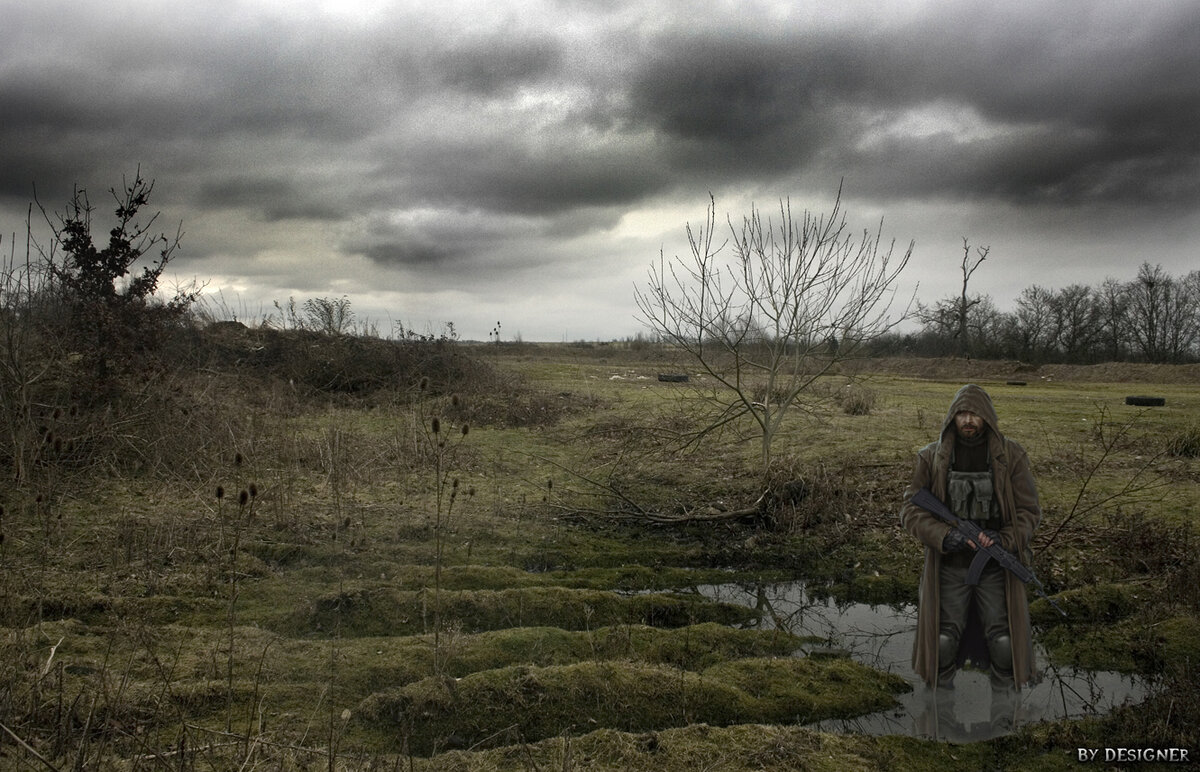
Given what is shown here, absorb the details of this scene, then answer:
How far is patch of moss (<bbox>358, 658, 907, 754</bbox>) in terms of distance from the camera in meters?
4.44

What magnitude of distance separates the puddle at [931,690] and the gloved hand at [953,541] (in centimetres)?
104

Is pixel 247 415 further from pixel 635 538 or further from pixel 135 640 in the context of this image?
pixel 135 640

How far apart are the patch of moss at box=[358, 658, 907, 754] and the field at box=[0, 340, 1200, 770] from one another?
19 millimetres

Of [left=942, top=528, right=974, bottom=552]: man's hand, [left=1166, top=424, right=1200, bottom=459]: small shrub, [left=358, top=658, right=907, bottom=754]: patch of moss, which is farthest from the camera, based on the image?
[left=1166, top=424, right=1200, bottom=459]: small shrub

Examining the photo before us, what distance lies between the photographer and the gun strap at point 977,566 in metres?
4.82

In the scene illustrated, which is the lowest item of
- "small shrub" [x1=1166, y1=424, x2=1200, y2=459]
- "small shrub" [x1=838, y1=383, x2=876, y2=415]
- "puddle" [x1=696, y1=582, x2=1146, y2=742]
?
"puddle" [x1=696, y1=582, x2=1146, y2=742]

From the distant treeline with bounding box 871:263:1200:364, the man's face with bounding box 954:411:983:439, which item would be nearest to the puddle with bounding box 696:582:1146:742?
the man's face with bounding box 954:411:983:439

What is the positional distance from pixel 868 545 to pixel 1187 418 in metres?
13.2

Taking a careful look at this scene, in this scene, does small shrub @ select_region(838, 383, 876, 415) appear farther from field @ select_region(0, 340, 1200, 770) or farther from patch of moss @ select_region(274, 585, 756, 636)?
patch of moss @ select_region(274, 585, 756, 636)

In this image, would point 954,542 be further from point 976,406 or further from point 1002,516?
point 976,406

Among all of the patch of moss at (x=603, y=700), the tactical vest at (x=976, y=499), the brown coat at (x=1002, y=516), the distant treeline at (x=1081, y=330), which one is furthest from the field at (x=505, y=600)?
the distant treeline at (x=1081, y=330)

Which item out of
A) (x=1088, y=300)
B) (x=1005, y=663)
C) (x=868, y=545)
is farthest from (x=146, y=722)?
(x=1088, y=300)

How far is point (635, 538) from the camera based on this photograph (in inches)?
388

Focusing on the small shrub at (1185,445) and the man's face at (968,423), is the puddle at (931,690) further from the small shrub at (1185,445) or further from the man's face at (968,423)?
the small shrub at (1185,445)
